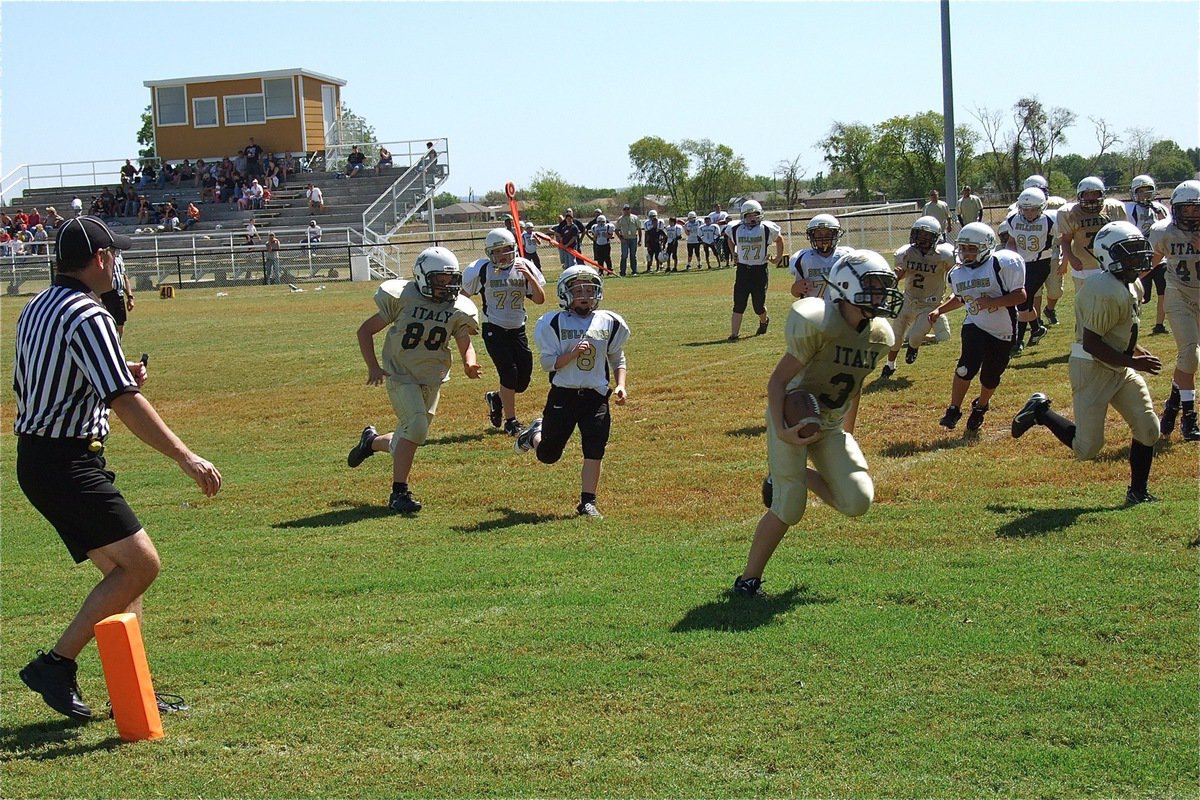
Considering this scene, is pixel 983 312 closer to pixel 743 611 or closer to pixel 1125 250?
pixel 1125 250

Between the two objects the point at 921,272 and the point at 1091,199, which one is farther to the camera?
the point at 921,272

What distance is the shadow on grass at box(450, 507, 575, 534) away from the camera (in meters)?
8.65

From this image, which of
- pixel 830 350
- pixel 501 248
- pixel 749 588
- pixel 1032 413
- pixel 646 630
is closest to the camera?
pixel 646 630

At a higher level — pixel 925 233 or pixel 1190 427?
pixel 925 233

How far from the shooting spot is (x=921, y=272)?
12711 millimetres

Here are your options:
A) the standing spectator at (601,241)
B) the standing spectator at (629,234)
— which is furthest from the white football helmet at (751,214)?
the standing spectator at (629,234)

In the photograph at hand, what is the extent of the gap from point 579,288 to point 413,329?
4.70ft

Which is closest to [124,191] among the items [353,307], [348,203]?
[348,203]

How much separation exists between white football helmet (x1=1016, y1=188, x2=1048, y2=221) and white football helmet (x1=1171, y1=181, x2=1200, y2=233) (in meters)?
4.81

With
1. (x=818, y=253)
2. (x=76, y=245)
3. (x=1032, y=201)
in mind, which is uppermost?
(x=1032, y=201)

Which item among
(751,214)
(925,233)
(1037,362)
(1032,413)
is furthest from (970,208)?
(1032,413)

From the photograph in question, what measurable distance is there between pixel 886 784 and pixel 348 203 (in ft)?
141

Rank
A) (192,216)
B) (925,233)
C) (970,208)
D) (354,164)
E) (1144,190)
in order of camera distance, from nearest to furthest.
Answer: (925,233)
(1144,190)
(970,208)
(192,216)
(354,164)

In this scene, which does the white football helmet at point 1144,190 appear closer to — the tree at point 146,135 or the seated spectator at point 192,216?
the seated spectator at point 192,216
